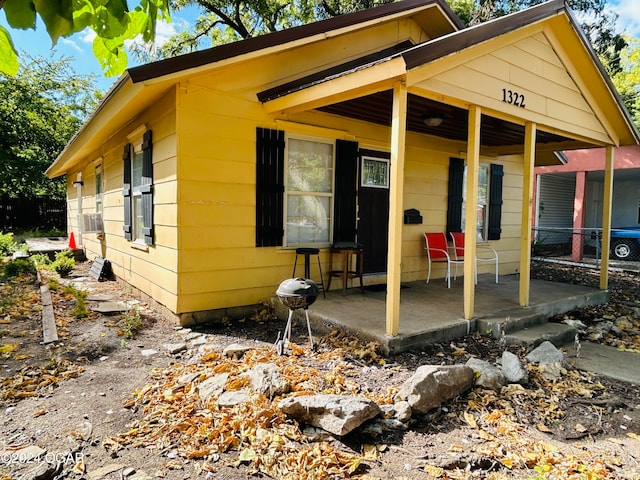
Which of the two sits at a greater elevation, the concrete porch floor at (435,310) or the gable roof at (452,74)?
the gable roof at (452,74)

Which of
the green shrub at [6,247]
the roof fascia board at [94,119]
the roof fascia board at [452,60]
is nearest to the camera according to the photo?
the roof fascia board at [452,60]

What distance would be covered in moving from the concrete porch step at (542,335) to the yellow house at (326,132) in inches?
15.9

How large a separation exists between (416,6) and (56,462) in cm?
620

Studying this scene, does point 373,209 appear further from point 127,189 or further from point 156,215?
point 127,189

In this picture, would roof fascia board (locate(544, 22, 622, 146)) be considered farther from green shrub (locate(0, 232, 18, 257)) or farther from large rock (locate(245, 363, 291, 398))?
green shrub (locate(0, 232, 18, 257))

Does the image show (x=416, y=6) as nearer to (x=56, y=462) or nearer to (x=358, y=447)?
(x=358, y=447)

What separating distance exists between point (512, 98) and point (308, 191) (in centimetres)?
255

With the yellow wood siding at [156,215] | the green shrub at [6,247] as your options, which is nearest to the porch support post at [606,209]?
the yellow wood siding at [156,215]

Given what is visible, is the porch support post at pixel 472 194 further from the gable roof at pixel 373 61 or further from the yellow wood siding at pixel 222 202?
the yellow wood siding at pixel 222 202

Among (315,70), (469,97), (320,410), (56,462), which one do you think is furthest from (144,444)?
(315,70)

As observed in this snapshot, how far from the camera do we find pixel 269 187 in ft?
15.3

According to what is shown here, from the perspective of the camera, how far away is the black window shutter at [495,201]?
714cm

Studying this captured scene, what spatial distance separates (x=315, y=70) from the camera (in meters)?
5.10

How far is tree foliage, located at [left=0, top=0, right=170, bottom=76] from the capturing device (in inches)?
32.5
